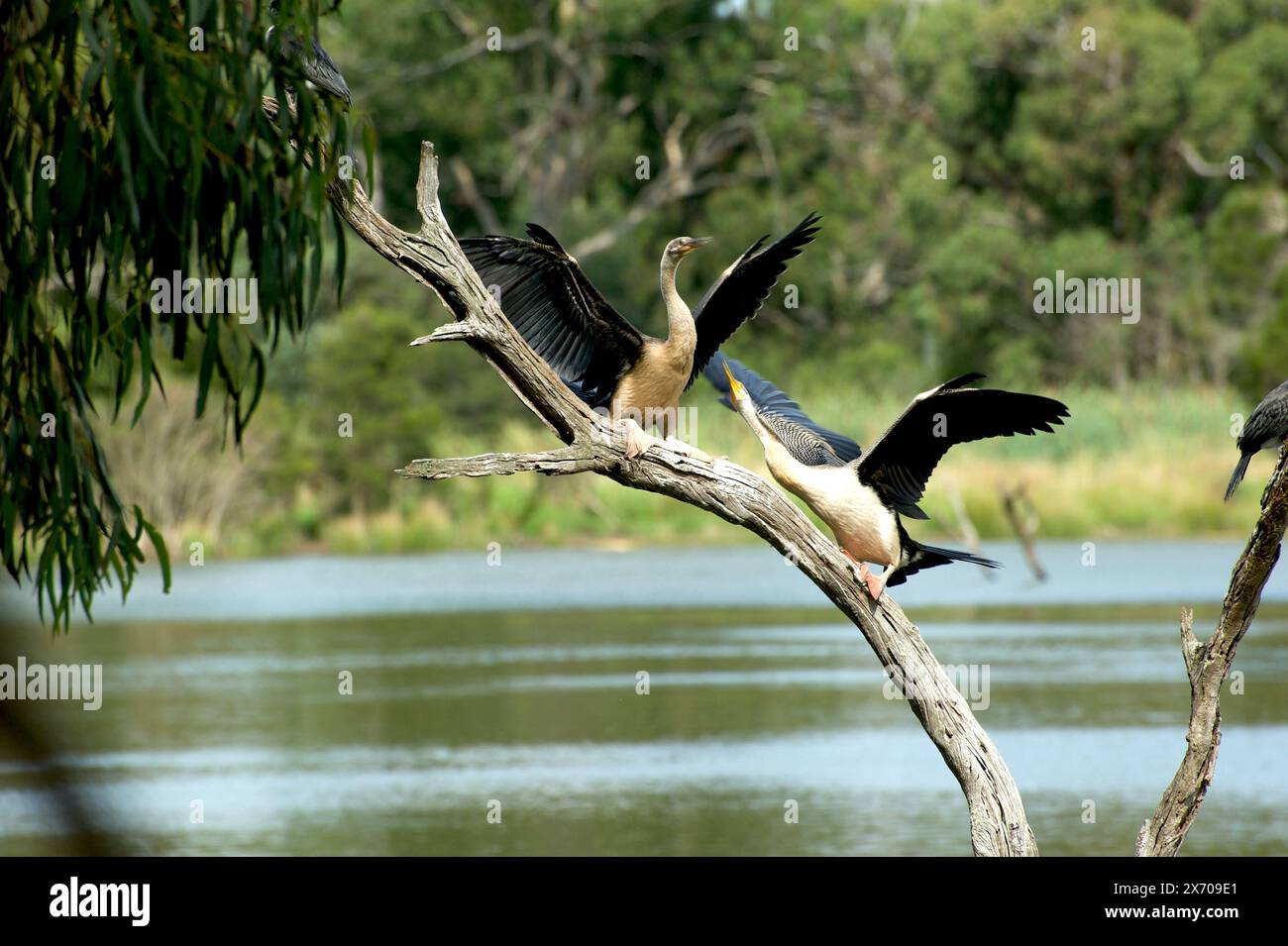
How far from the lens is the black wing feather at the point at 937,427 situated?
5285 mm

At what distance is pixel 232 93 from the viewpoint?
5.23 m

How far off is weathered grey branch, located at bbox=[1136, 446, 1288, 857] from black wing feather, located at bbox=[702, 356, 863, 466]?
1150 millimetres

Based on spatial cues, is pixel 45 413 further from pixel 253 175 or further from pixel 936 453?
pixel 936 453

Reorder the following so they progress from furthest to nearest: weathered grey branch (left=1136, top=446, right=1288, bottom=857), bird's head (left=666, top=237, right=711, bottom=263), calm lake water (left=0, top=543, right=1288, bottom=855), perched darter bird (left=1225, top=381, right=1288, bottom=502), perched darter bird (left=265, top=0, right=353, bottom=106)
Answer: calm lake water (left=0, top=543, right=1288, bottom=855), perched darter bird (left=1225, top=381, right=1288, bottom=502), bird's head (left=666, top=237, right=711, bottom=263), perched darter bird (left=265, top=0, right=353, bottom=106), weathered grey branch (left=1136, top=446, right=1288, bottom=857)

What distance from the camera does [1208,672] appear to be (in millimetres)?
5598

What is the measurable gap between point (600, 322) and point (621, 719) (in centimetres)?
899

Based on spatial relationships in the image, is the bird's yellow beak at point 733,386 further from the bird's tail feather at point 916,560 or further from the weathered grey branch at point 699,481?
the bird's tail feather at point 916,560

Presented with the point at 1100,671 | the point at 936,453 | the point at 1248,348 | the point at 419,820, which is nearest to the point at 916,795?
the point at 419,820

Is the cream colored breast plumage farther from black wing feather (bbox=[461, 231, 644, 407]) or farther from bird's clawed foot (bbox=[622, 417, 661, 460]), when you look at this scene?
black wing feather (bbox=[461, 231, 644, 407])

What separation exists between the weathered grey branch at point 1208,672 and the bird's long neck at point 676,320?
5.70 ft

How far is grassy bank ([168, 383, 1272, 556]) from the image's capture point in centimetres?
2616

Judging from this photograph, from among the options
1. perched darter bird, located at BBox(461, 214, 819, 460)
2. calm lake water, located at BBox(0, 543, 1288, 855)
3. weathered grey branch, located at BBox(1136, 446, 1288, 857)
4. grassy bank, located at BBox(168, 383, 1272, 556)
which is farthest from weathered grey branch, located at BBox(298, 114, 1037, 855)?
grassy bank, located at BBox(168, 383, 1272, 556)

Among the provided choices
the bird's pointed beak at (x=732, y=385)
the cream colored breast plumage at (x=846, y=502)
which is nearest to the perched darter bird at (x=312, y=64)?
the bird's pointed beak at (x=732, y=385)

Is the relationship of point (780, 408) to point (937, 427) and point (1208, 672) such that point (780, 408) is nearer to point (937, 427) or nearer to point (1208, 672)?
point (937, 427)
